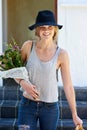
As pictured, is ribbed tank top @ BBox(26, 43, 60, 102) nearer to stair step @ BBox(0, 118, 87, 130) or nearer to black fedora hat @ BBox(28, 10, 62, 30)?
black fedora hat @ BBox(28, 10, 62, 30)

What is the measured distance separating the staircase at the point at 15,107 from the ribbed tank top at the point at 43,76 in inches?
70.9

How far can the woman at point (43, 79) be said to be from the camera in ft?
9.96

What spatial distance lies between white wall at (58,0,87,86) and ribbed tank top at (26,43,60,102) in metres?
2.58

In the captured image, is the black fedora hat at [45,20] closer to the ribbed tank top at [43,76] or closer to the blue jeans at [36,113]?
the ribbed tank top at [43,76]

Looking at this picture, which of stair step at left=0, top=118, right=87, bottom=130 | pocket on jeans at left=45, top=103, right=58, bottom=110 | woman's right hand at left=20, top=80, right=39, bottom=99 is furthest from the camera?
stair step at left=0, top=118, right=87, bottom=130

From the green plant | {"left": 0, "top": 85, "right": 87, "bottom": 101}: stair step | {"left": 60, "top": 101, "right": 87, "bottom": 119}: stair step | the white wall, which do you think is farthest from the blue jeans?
the white wall

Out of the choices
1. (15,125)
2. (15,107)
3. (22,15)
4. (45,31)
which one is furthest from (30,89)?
(22,15)

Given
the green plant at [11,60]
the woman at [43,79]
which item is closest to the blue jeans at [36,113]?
the woman at [43,79]

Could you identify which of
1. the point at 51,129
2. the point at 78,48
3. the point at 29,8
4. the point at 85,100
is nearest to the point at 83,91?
the point at 85,100

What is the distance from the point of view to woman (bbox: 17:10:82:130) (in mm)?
3037

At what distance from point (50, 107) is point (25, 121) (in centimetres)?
26

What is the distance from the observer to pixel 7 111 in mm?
5199

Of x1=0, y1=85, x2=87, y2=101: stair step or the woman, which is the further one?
x1=0, y1=85, x2=87, y2=101: stair step

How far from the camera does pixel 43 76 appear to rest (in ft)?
9.98
